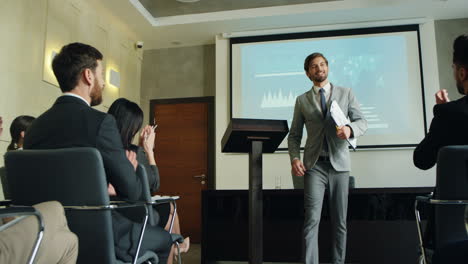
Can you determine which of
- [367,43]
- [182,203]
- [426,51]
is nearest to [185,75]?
[182,203]

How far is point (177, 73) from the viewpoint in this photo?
6.09m

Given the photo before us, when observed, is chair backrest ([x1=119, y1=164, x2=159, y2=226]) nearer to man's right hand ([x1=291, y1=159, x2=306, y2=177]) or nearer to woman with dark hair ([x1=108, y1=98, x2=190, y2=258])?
woman with dark hair ([x1=108, y1=98, x2=190, y2=258])

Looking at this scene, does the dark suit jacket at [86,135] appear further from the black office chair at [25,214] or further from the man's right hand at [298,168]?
the man's right hand at [298,168]

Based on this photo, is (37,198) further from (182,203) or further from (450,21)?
(450,21)

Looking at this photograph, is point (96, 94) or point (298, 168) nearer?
point (96, 94)

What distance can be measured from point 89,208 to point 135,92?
4822 millimetres

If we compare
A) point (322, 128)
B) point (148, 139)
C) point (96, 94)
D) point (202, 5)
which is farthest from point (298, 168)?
point (202, 5)

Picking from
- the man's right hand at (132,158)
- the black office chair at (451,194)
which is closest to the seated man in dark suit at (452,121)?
the black office chair at (451,194)

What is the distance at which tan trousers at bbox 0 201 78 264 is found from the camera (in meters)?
1.04

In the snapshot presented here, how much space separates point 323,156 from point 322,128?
18 centimetres

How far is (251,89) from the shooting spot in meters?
5.51

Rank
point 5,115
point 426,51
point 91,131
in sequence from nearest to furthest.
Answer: point 91,131 < point 5,115 < point 426,51

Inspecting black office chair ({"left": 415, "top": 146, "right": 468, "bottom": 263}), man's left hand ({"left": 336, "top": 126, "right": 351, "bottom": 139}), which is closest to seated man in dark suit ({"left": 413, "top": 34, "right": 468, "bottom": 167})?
black office chair ({"left": 415, "top": 146, "right": 468, "bottom": 263})

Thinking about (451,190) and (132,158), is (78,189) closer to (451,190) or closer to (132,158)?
(132,158)
